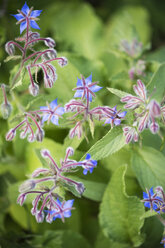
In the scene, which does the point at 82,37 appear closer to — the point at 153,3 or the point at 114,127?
the point at 153,3

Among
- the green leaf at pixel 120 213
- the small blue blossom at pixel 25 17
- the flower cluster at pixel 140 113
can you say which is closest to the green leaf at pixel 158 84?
the flower cluster at pixel 140 113

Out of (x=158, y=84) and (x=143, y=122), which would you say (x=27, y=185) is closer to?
(x=143, y=122)

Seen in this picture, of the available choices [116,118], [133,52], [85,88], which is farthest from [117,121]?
[133,52]

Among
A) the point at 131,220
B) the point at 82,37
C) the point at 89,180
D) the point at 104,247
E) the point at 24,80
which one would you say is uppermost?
the point at 82,37

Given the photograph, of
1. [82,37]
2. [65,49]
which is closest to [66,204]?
[65,49]

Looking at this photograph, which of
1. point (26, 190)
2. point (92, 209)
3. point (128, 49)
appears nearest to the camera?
point (26, 190)

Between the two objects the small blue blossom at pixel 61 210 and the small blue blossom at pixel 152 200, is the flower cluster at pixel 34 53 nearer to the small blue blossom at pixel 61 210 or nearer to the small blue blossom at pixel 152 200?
the small blue blossom at pixel 61 210
